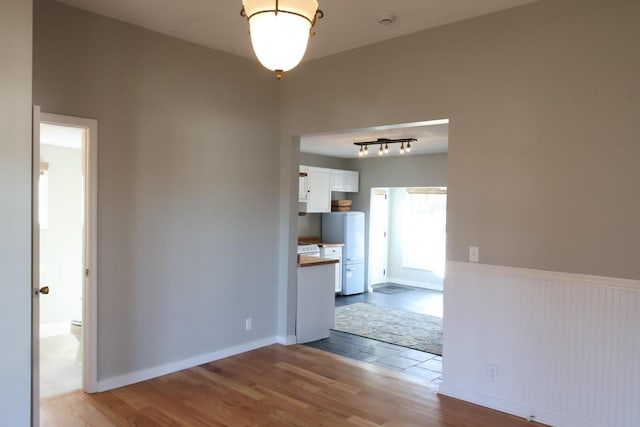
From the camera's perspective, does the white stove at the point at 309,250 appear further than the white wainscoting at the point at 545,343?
Yes

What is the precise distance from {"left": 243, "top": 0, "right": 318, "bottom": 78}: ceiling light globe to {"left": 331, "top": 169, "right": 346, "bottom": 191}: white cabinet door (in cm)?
664

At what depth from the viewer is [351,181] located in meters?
9.01

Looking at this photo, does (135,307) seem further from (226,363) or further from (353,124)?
(353,124)

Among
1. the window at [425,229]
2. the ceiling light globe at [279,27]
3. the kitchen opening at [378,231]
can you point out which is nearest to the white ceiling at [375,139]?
the kitchen opening at [378,231]

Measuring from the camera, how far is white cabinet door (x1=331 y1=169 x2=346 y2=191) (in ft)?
28.1

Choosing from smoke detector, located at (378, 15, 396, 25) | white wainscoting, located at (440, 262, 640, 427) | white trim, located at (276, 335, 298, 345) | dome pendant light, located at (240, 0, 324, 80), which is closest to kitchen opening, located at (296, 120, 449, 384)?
white trim, located at (276, 335, 298, 345)

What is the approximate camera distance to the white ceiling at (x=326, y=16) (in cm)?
328

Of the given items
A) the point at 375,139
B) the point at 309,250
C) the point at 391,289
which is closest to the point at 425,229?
the point at 391,289

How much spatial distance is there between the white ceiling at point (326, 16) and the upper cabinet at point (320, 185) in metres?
3.97

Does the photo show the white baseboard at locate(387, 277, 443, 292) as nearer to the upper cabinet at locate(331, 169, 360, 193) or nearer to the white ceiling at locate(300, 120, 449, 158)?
the upper cabinet at locate(331, 169, 360, 193)

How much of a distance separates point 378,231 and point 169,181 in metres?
6.10

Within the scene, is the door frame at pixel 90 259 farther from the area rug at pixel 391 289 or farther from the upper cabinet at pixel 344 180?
the area rug at pixel 391 289

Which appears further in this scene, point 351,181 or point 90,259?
point 351,181

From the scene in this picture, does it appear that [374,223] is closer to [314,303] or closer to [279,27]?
[314,303]
